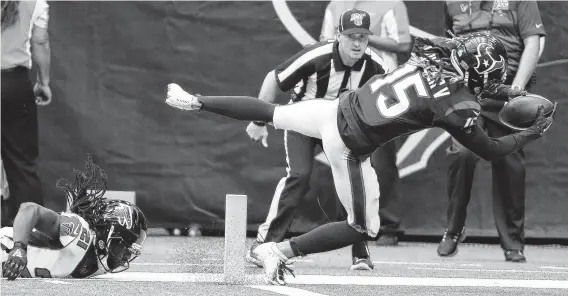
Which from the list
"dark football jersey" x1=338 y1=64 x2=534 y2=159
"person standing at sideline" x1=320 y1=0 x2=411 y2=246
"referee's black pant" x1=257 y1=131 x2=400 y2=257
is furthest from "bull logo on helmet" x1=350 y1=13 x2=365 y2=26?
"dark football jersey" x1=338 y1=64 x2=534 y2=159

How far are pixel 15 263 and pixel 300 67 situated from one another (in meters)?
2.53

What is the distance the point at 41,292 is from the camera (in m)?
5.50

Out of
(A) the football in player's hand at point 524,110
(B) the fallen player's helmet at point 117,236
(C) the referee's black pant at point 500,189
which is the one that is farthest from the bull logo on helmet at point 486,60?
(B) the fallen player's helmet at point 117,236

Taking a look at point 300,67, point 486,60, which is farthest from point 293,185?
point 486,60

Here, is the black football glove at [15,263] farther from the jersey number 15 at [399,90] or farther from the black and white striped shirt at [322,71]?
the black and white striped shirt at [322,71]

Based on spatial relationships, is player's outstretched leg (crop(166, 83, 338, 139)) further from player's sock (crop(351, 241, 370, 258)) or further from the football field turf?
player's sock (crop(351, 241, 370, 258))

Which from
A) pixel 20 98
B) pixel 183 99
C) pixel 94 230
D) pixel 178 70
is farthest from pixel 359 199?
pixel 178 70

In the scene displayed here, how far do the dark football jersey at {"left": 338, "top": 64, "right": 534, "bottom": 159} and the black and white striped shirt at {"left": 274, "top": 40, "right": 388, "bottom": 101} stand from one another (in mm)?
1236

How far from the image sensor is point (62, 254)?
6.39m

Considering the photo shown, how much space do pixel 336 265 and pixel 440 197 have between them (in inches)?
74.2

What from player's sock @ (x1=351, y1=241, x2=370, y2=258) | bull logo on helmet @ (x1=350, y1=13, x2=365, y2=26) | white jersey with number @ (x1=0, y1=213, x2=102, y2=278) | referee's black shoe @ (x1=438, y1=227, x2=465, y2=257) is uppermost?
bull logo on helmet @ (x1=350, y1=13, x2=365, y2=26)

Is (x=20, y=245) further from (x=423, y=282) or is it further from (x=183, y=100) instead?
(x=423, y=282)

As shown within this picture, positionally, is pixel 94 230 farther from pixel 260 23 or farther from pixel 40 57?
pixel 260 23

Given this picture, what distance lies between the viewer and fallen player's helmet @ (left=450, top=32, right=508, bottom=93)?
616 centimetres
